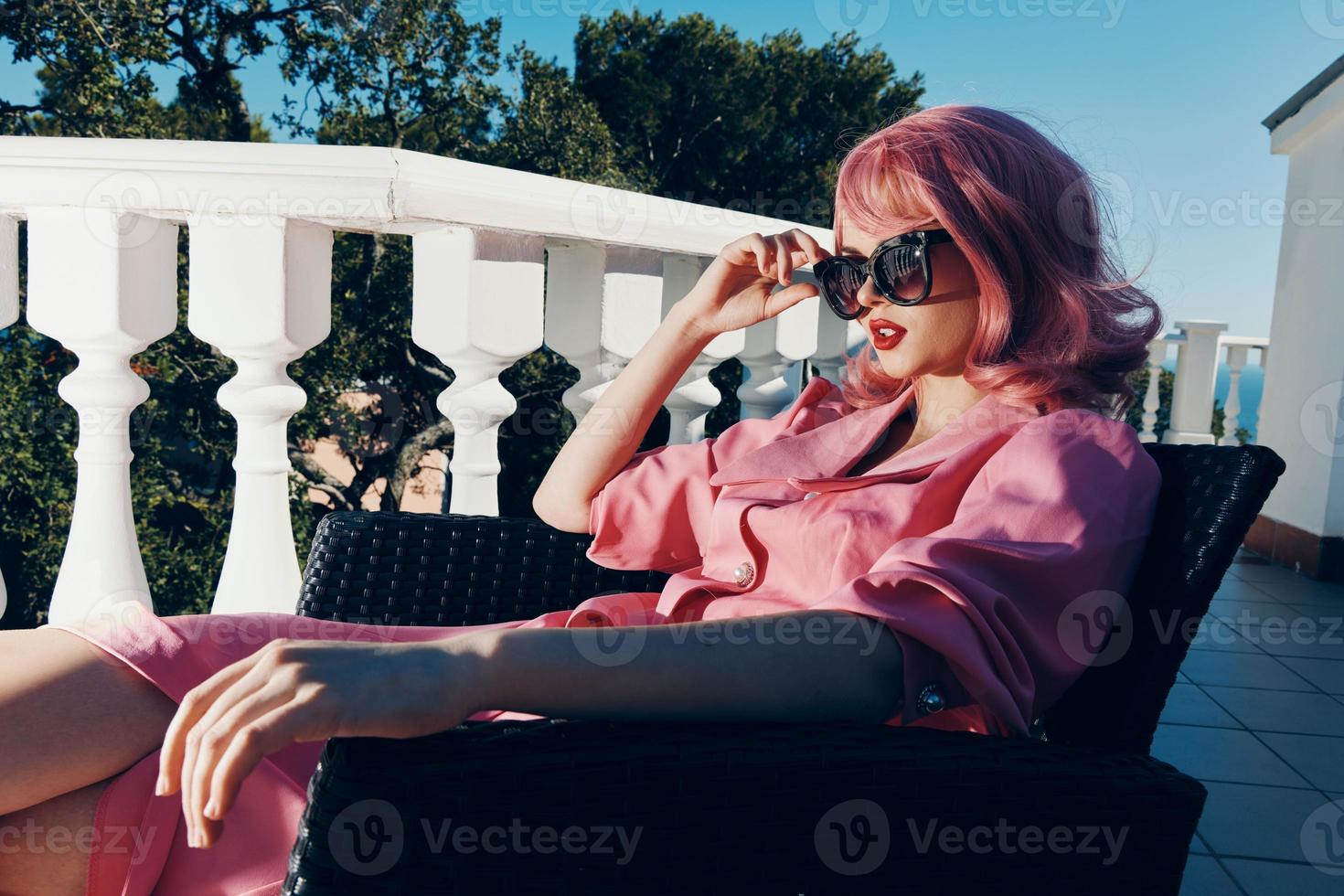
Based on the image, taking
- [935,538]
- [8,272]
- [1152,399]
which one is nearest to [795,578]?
[935,538]

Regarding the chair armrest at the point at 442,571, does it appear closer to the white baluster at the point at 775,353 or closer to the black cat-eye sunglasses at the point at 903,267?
the black cat-eye sunglasses at the point at 903,267

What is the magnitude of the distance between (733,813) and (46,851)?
70cm

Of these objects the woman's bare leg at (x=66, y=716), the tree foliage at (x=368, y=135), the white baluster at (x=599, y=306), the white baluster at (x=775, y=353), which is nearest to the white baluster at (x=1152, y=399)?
the tree foliage at (x=368, y=135)

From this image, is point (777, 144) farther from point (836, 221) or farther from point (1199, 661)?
point (836, 221)

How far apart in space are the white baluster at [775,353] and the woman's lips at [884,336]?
1.18 metres

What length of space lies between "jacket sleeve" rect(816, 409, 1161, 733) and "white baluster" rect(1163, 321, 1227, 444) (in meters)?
→ 5.20

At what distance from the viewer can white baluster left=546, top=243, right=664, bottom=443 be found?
2.24 meters

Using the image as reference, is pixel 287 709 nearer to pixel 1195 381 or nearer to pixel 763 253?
pixel 763 253

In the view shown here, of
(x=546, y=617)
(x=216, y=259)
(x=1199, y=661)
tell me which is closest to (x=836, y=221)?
(x=546, y=617)

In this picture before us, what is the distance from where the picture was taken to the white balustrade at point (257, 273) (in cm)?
168

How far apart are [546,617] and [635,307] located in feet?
2.88

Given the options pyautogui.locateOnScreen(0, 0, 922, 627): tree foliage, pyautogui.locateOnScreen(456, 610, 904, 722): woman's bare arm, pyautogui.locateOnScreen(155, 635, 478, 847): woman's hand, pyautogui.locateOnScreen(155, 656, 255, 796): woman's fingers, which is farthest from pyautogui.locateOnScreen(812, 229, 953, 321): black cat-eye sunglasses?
pyautogui.locateOnScreen(0, 0, 922, 627): tree foliage

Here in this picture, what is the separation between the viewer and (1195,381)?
245 inches

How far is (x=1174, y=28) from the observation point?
2981 centimetres
